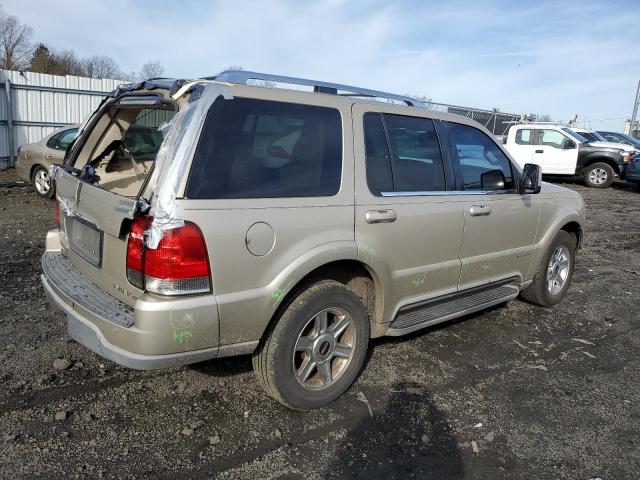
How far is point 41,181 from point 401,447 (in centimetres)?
962

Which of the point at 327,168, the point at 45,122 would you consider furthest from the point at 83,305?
the point at 45,122

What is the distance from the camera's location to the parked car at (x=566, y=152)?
15953 mm

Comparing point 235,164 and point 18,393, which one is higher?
point 235,164

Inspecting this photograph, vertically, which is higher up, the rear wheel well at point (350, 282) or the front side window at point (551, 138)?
the front side window at point (551, 138)

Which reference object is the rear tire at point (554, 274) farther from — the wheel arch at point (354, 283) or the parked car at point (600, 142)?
the parked car at point (600, 142)

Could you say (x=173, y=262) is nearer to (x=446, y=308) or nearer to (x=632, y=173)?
(x=446, y=308)

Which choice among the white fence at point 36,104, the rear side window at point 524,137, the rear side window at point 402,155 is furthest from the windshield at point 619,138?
the white fence at point 36,104

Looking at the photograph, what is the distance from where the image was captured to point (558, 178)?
18422mm

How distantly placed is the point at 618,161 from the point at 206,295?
16.7m

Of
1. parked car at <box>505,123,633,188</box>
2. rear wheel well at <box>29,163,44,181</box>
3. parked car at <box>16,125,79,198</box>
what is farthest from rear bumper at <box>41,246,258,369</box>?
parked car at <box>505,123,633,188</box>

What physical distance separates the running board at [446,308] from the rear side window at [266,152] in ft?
3.79

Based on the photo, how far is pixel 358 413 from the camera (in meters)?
3.19

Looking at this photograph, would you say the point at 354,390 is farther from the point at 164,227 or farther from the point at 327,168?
the point at 164,227

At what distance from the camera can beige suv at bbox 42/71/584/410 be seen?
256cm
